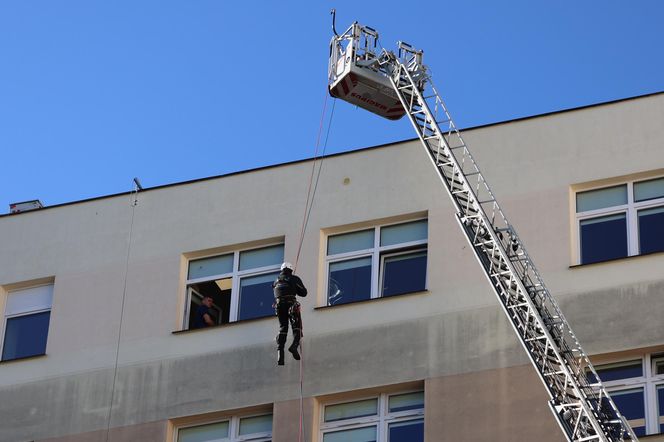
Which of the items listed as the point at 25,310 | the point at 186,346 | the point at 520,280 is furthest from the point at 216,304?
the point at 520,280

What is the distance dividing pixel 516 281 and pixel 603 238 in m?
2.43

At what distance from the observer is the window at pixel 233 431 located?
99.9 ft

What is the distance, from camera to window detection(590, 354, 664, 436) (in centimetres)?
2800

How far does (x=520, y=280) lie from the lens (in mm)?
28047

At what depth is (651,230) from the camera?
2973 centimetres

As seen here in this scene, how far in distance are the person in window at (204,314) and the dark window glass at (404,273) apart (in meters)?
2.88

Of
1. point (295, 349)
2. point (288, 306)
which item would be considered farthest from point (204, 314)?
point (295, 349)

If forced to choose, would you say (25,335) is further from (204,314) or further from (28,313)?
(204,314)

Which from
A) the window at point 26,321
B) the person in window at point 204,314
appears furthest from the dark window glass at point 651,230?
the window at point 26,321

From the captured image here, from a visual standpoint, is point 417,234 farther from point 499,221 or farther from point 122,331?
point 122,331

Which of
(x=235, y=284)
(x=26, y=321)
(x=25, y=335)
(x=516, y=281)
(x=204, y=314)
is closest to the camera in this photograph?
(x=516, y=281)

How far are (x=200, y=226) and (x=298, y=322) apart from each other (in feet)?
11.4

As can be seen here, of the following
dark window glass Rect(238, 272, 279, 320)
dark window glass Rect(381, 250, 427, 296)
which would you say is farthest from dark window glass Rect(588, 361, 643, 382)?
dark window glass Rect(238, 272, 279, 320)

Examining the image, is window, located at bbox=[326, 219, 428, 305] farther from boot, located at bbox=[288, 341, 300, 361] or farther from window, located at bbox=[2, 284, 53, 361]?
window, located at bbox=[2, 284, 53, 361]
